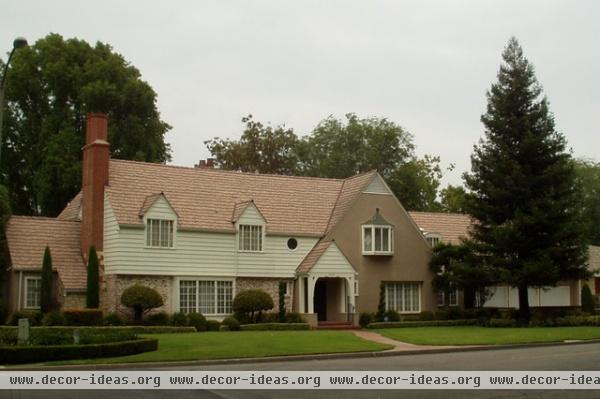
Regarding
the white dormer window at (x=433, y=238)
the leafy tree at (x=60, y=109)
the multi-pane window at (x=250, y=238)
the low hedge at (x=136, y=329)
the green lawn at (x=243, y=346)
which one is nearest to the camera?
the green lawn at (x=243, y=346)

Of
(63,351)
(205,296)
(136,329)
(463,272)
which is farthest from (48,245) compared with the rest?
(463,272)

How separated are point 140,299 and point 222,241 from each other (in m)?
5.83

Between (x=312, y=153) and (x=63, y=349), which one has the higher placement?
(x=312, y=153)

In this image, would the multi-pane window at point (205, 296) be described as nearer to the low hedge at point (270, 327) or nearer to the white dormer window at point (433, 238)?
the low hedge at point (270, 327)

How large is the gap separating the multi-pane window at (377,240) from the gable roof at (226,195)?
1878mm

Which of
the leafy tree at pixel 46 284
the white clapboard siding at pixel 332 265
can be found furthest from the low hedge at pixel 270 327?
the leafy tree at pixel 46 284

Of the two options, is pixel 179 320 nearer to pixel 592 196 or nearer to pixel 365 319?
pixel 365 319

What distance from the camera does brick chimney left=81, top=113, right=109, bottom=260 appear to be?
129ft

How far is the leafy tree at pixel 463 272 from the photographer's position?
41375mm

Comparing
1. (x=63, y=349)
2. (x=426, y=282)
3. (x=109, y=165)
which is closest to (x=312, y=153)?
(x=426, y=282)

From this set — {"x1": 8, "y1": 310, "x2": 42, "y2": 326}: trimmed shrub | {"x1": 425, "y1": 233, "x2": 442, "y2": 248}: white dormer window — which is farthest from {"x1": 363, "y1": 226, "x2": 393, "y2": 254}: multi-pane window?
{"x1": 8, "y1": 310, "x2": 42, "y2": 326}: trimmed shrub

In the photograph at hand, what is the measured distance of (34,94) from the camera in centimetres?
5844
